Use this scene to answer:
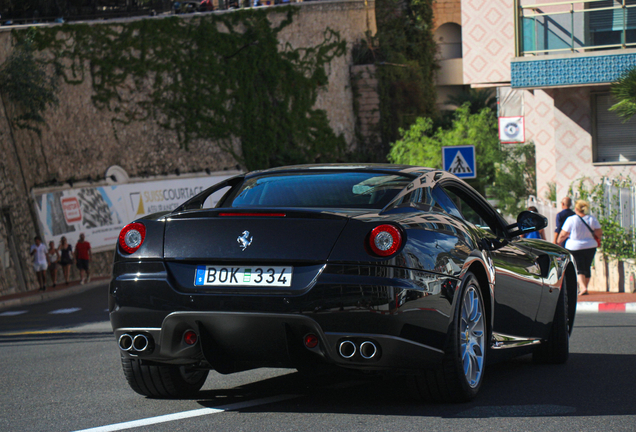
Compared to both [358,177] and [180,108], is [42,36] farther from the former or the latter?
[358,177]

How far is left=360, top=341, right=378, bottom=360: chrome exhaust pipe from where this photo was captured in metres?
4.57

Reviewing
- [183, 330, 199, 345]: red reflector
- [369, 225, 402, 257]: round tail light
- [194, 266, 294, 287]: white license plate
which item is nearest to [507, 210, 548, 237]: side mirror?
[369, 225, 402, 257]: round tail light

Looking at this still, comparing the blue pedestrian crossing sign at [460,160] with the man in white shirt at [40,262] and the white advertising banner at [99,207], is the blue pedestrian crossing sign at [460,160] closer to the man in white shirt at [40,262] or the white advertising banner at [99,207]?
the white advertising banner at [99,207]

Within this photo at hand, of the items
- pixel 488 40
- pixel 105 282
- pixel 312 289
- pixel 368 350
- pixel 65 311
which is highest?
pixel 488 40

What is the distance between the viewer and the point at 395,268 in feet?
15.0

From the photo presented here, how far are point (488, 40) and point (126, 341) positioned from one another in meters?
17.7

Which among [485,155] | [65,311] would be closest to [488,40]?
[485,155]

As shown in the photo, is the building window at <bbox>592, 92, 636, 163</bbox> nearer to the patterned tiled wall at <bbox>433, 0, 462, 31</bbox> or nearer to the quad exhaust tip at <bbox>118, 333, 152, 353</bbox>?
the quad exhaust tip at <bbox>118, 333, 152, 353</bbox>

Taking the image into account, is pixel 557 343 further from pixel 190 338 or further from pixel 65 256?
pixel 65 256

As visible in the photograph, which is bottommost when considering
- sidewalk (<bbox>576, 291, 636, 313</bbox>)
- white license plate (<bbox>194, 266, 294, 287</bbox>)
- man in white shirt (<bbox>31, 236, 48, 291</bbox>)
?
man in white shirt (<bbox>31, 236, 48, 291</bbox>)

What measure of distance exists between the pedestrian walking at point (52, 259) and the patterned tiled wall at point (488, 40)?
14.2 m

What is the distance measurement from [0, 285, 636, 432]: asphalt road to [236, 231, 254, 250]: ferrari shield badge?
37.9 inches

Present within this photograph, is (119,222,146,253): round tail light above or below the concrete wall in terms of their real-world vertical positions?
above

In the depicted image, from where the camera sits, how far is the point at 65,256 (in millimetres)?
27625
